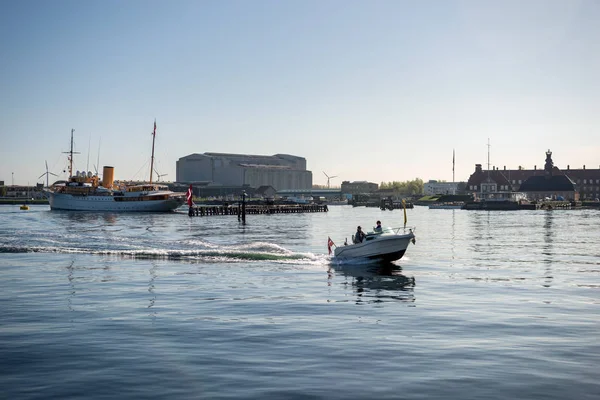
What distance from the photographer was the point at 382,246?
142 ft

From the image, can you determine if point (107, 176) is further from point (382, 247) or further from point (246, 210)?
point (382, 247)

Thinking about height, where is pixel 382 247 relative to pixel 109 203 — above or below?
below

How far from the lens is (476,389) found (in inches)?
617

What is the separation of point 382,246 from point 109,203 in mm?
135283

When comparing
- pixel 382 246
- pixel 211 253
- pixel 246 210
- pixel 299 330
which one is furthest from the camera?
pixel 246 210

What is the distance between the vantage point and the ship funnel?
6855 inches

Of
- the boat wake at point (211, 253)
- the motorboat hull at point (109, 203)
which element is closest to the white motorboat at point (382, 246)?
the boat wake at point (211, 253)

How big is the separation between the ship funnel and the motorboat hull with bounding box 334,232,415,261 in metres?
142

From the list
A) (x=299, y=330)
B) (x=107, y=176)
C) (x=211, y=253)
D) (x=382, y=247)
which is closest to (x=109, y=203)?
(x=107, y=176)

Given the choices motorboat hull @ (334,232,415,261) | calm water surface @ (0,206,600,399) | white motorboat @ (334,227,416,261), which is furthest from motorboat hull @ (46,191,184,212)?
motorboat hull @ (334,232,415,261)

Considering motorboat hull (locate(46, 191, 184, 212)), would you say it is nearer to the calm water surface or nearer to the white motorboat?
the calm water surface

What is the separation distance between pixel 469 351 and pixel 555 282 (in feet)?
63.2

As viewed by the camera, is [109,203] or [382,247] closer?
[382,247]

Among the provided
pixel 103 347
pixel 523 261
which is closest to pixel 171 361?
pixel 103 347
